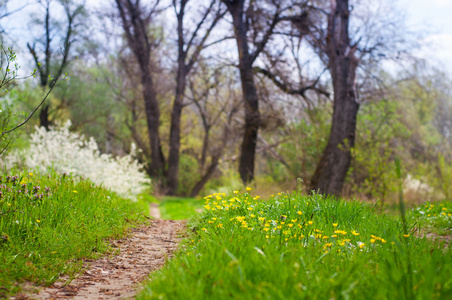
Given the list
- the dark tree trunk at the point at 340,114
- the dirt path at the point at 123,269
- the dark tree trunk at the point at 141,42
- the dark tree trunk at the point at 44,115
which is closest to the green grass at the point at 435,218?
the dark tree trunk at the point at 340,114

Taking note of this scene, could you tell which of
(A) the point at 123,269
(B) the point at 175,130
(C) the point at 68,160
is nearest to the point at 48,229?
(A) the point at 123,269

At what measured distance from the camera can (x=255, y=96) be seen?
1496cm

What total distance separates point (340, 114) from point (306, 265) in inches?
305

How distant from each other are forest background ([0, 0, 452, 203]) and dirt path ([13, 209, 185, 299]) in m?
3.16

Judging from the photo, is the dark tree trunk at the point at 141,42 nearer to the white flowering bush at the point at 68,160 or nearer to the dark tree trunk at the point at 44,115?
the dark tree trunk at the point at 44,115

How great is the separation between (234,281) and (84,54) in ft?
72.0

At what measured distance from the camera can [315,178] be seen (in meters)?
10.8

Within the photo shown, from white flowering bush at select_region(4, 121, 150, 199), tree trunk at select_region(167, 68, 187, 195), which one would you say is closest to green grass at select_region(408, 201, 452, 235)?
white flowering bush at select_region(4, 121, 150, 199)

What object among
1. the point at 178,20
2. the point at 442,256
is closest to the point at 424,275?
the point at 442,256

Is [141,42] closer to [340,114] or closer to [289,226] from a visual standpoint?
[340,114]

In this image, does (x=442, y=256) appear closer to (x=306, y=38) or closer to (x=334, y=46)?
(x=334, y=46)

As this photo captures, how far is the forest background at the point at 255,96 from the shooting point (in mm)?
10703

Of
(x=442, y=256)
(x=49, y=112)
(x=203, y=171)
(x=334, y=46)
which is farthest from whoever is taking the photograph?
(x=203, y=171)

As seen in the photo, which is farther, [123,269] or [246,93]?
[246,93]
